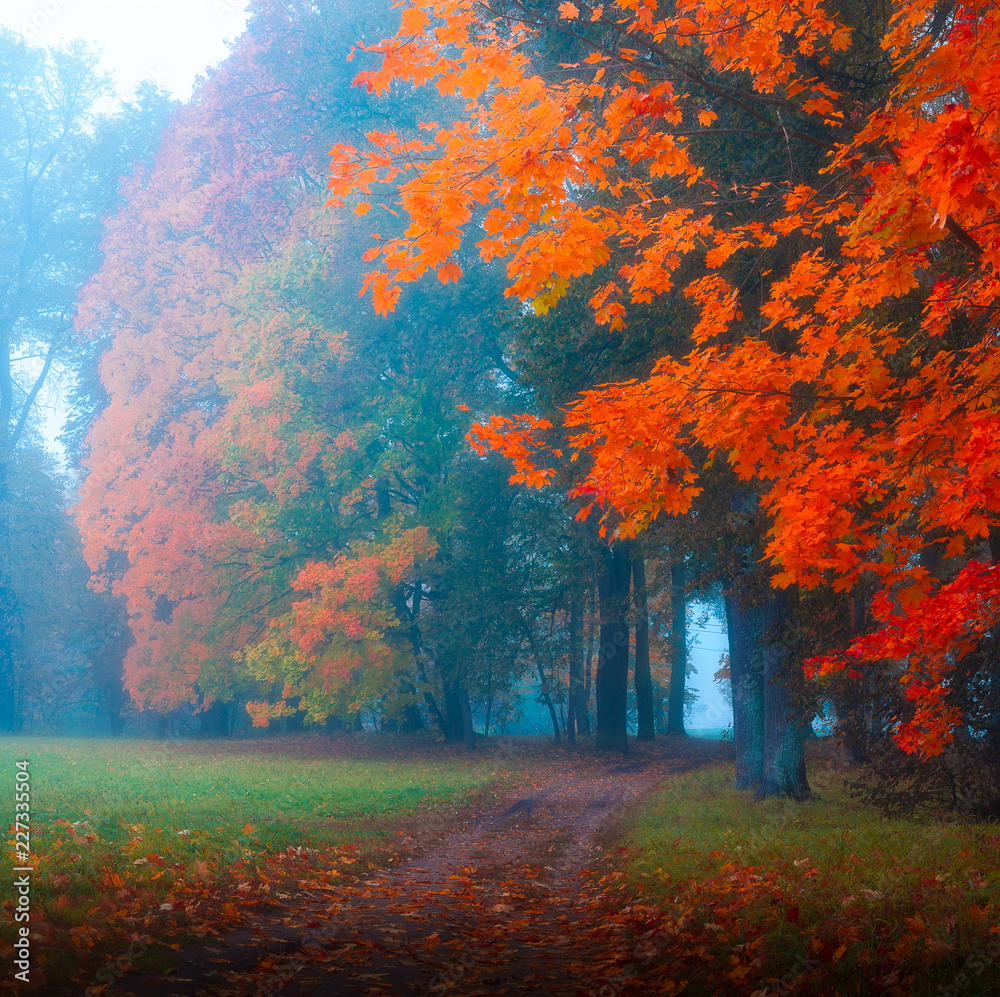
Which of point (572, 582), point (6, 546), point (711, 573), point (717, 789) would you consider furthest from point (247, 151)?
point (717, 789)

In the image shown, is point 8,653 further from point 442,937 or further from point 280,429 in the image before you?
point 442,937

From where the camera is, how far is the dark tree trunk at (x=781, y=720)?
10805 millimetres

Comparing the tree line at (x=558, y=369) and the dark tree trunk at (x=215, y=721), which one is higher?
the tree line at (x=558, y=369)

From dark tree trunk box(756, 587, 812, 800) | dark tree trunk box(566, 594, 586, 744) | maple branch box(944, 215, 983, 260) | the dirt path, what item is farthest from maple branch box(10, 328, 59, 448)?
maple branch box(944, 215, 983, 260)

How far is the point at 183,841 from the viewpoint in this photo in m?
7.10

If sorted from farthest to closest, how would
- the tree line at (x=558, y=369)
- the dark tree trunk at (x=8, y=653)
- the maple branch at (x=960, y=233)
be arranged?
1. the dark tree trunk at (x=8, y=653)
2. the tree line at (x=558, y=369)
3. the maple branch at (x=960, y=233)

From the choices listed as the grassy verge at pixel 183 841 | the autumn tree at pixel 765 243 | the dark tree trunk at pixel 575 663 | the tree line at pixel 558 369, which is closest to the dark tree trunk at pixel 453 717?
the tree line at pixel 558 369

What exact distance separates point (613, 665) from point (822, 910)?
19.4 m

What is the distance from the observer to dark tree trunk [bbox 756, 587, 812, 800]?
425 inches

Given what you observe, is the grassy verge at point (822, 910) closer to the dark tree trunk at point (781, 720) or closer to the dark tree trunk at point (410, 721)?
the dark tree trunk at point (781, 720)

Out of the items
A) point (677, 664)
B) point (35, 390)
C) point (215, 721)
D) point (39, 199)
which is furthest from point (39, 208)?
point (677, 664)

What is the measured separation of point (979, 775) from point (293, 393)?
16.8 metres

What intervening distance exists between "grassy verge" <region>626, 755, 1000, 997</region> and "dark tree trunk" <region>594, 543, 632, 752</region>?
14635 millimetres

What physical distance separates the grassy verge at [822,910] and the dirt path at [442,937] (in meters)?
0.49
